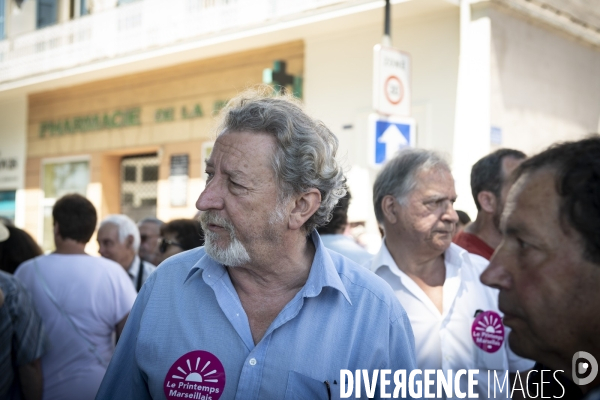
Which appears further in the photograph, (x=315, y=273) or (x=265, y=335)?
(x=315, y=273)

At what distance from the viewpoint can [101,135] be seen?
16328 mm

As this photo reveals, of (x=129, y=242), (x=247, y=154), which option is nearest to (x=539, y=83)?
(x=129, y=242)

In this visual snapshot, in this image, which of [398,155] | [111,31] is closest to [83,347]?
[398,155]

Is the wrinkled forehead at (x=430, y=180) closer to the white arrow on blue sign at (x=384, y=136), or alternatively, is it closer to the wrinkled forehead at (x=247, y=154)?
the wrinkled forehead at (x=247, y=154)

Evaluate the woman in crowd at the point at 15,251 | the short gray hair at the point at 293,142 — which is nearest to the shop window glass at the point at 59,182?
the woman in crowd at the point at 15,251

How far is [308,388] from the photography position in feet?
7.61

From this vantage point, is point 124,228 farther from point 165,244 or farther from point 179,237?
point 179,237

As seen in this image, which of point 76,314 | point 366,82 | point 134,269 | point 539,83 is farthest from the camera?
point 366,82

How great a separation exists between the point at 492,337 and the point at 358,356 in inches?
50.0

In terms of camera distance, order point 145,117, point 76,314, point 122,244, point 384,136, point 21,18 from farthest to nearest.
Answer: point 21,18
point 145,117
point 384,136
point 122,244
point 76,314

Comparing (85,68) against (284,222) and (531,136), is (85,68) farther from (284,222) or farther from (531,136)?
Result: (284,222)

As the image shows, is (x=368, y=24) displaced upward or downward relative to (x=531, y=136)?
upward

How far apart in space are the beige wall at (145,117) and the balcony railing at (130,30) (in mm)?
835

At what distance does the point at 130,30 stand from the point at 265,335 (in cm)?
1333
